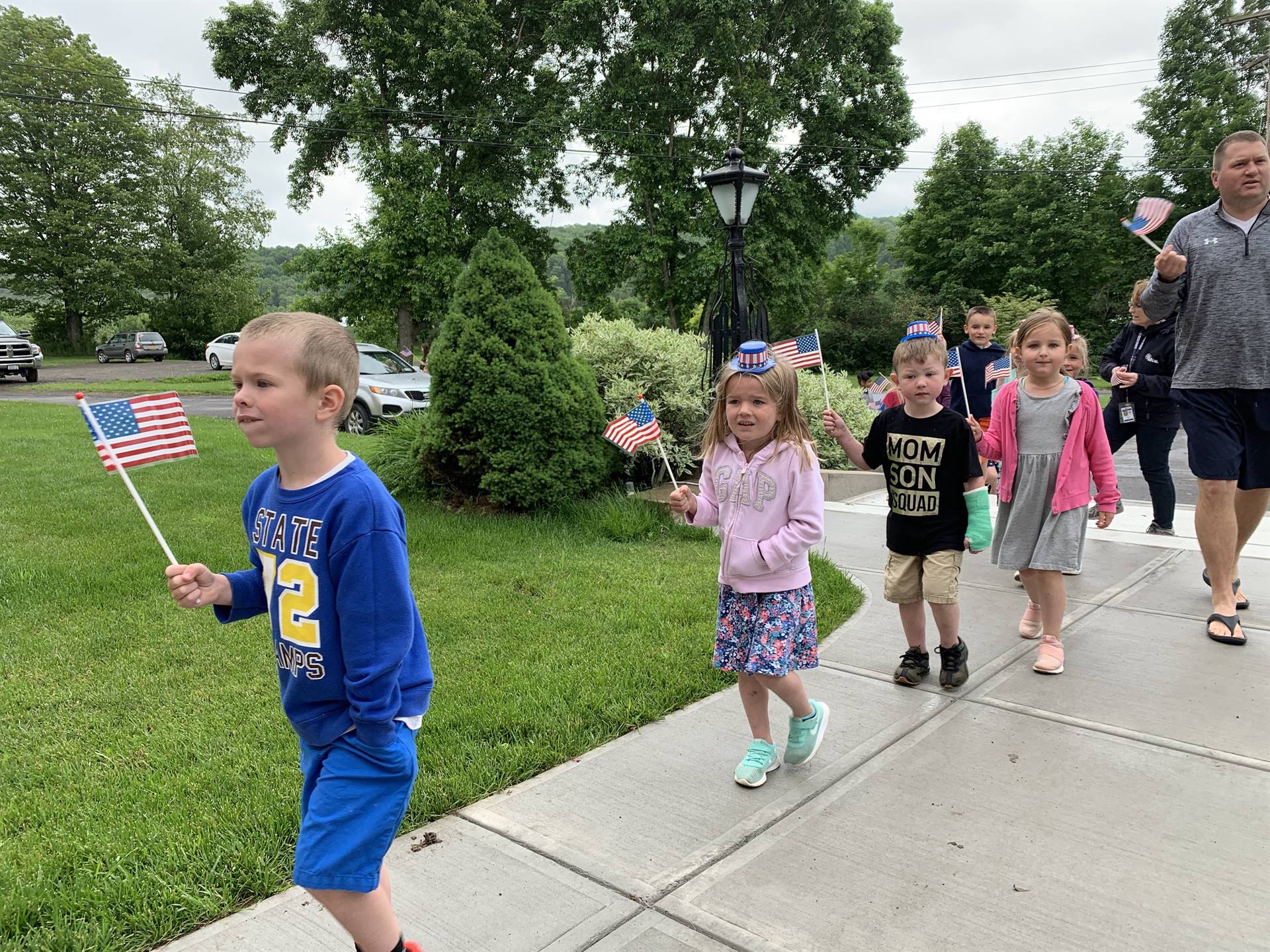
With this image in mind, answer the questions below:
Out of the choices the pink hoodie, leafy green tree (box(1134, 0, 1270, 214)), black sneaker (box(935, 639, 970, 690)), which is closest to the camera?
the pink hoodie

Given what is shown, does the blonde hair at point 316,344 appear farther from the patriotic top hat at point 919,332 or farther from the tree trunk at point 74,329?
the tree trunk at point 74,329

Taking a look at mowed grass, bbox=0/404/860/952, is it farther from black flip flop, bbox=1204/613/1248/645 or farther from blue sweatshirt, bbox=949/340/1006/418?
blue sweatshirt, bbox=949/340/1006/418

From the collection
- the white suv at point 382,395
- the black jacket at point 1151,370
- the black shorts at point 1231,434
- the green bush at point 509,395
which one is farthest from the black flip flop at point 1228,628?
the white suv at point 382,395

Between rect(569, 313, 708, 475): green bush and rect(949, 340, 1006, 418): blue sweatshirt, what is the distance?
2.61 metres

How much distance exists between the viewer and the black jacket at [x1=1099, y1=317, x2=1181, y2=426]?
5941mm

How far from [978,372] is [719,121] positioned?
909 inches

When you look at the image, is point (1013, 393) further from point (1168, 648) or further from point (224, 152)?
point (224, 152)

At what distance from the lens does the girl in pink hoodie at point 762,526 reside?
2.76m

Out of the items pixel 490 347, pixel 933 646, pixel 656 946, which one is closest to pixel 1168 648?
pixel 933 646

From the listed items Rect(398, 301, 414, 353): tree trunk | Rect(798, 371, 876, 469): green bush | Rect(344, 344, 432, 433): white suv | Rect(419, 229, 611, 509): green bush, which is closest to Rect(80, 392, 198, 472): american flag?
Rect(419, 229, 611, 509): green bush

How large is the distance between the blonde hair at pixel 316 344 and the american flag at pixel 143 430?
0.52 m

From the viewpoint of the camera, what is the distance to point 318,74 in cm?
2641

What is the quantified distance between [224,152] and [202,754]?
160 ft

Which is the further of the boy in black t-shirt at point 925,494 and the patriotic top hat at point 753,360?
the boy in black t-shirt at point 925,494
